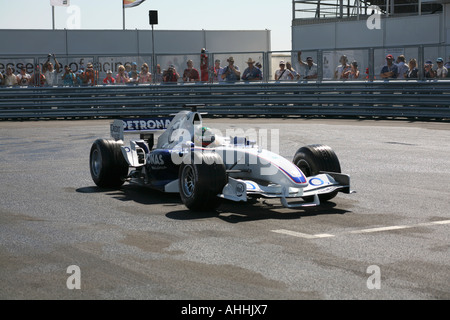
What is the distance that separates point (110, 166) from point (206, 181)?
257cm

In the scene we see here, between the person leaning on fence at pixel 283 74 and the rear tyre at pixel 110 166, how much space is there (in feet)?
45.2

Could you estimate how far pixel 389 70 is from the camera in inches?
858

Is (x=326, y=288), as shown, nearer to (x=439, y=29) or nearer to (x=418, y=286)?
(x=418, y=286)

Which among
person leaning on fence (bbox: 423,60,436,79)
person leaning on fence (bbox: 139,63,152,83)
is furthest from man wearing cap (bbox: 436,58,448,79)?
person leaning on fence (bbox: 139,63,152,83)

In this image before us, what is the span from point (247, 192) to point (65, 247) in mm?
2267

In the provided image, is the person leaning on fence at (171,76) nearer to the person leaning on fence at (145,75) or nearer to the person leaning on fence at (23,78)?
the person leaning on fence at (145,75)

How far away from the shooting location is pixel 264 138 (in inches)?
703

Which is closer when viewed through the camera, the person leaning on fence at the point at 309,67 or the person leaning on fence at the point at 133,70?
the person leaning on fence at the point at 309,67

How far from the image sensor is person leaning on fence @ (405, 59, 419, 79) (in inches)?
835

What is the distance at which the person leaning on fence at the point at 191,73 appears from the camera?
2441cm

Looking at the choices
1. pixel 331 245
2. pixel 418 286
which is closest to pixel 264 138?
pixel 331 245

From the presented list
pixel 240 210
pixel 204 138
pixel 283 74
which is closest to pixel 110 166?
pixel 204 138

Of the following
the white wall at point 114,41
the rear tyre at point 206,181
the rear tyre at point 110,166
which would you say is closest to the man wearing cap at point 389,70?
the rear tyre at point 110,166

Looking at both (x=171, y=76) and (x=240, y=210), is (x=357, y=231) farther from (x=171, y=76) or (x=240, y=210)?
(x=171, y=76)
